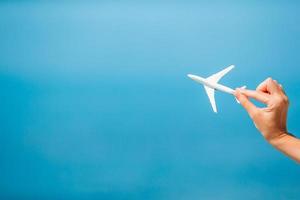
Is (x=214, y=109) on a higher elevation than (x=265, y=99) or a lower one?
higher

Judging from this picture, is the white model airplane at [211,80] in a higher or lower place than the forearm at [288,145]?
higher

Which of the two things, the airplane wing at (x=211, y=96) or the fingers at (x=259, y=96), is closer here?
the fingers at (x=259, y=96)

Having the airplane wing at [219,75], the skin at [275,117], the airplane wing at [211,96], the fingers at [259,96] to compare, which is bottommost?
the skin at [275,117]

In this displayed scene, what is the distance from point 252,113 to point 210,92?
2.99ft

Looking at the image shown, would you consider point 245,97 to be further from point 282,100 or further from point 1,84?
point 1,84

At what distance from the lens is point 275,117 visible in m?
0.35

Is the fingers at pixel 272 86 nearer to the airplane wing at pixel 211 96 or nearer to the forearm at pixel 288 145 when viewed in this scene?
the forearm at pixel 288 145

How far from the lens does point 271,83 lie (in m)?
0.35

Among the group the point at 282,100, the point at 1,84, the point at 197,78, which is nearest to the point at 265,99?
the point at 282,100

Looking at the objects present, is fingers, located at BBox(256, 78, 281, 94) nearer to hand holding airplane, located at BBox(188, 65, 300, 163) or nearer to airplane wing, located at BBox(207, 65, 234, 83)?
hand holding airplane, located at BBox(188, 65, 300, 163)

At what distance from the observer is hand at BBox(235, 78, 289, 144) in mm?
349

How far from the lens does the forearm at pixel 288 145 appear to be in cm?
34

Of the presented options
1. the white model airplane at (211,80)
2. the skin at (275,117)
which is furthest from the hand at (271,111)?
the white model airplane at (211,80)

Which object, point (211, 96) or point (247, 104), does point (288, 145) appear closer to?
point (247, 104)
